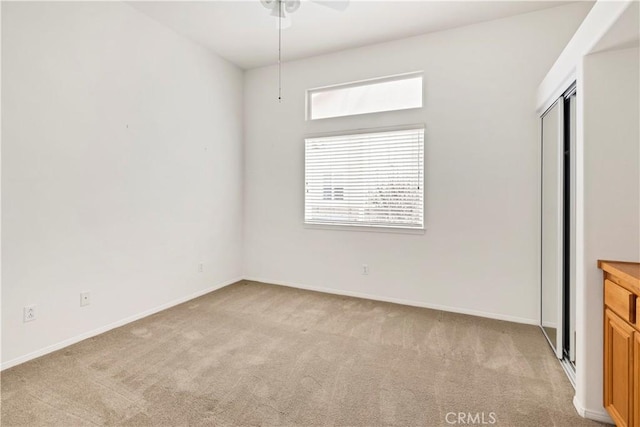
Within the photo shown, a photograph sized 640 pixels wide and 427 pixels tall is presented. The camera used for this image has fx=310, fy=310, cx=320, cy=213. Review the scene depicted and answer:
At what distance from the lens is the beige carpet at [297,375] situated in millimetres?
1768

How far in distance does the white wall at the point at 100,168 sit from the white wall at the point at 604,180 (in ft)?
11.9

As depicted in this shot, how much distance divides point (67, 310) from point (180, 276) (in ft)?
3.85

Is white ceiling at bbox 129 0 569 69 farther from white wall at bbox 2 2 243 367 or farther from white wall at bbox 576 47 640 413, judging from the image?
white wall at bbox 576 47 640 413

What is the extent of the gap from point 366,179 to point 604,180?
235 cm

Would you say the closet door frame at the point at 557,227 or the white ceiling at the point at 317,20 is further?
the white ceiling at the point at 317,20

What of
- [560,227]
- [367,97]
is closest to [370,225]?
[367,97]

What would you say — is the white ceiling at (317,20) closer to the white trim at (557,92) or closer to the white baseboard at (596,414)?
the white trim at (557,92)

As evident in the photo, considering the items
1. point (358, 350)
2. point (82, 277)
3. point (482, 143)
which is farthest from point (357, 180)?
point (82, 277)

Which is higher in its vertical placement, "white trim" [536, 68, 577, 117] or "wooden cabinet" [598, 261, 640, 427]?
"white trim" [536, 68, 577, 117]

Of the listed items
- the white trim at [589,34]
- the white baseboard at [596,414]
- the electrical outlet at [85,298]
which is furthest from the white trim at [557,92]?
the electrical outlet at [85,298]

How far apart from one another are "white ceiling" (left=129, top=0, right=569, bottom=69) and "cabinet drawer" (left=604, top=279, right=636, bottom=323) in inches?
106

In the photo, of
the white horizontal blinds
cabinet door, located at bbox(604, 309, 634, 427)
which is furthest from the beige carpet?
the white horizontal blinds

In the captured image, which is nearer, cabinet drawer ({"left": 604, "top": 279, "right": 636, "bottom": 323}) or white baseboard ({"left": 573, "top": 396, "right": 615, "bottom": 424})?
cabinet drawer ({"left": 604, "top": 279, "right": 636, "bottom": 323})

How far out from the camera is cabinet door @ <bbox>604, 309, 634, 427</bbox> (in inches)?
57.9
